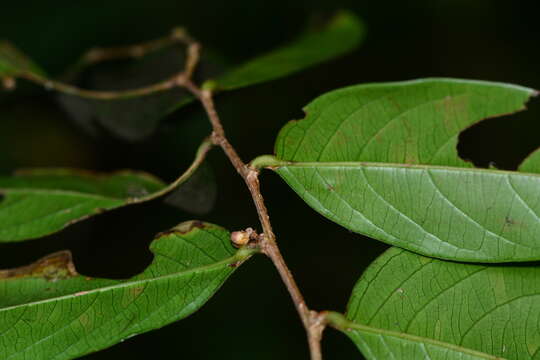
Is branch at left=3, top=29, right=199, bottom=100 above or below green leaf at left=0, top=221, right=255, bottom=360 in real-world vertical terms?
above

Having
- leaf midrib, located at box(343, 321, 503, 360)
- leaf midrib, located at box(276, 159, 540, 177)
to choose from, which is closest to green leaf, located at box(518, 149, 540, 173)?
leaf midrib, located at box(276, 159, 540, 177)

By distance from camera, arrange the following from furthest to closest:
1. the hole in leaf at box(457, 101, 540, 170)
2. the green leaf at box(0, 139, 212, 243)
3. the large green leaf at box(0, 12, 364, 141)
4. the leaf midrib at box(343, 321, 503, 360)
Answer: the hole in leaf at box(457, 101, 540, 170) < the large green leaf at box(0, 12, 364, 141) < the green leaf at box(0, 139, 212, 243) < the leaf midrib at box(343, 321, 503, 360)

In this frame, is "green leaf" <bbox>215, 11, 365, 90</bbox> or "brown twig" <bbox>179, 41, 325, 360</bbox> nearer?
"brown twig" <bbox>179, 41, 325, 360</bbox>

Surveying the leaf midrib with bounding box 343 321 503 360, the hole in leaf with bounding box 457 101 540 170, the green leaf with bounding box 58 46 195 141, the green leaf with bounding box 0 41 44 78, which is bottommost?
the leaf midrib with bounding box 343 321 503 360

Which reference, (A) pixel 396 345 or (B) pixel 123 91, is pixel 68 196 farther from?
(A) pixel 396 345

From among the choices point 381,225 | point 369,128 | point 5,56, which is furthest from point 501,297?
point 5,56

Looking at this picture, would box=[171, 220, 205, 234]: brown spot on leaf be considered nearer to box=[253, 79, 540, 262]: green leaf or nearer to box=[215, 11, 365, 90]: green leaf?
box=[253, 79, 540, 262]: green leaf

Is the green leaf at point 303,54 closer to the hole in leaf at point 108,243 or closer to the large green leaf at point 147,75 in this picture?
the large green leaf at point 147,75

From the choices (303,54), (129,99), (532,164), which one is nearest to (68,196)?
(129,99)
